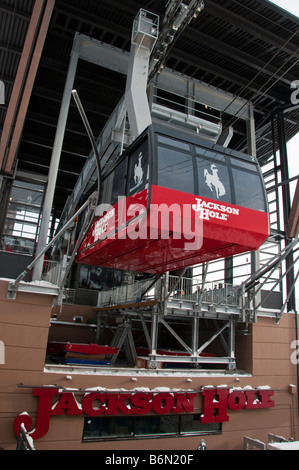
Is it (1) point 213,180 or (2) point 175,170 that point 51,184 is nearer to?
(2) point 175,170

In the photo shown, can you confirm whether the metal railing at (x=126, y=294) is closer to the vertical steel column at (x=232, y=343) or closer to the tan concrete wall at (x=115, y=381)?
the vertical steel column at (x=232, y=343)

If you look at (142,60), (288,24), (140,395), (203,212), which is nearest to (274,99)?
(288,24)

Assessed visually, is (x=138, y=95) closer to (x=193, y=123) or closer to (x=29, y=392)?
A: (x=193, y=123)

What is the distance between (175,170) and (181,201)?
69 cm

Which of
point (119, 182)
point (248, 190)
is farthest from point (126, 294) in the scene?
point (248, 190)

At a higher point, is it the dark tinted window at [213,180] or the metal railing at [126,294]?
the dark tinted window at [213,180]

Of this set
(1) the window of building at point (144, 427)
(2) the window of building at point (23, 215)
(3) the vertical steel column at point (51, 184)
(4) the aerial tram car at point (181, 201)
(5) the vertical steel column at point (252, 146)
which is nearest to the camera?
(4) the aerial tram car at point (181, 201)

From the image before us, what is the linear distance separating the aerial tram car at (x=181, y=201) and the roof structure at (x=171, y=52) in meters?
6.02

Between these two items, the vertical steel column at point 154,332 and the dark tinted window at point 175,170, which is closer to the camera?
the dark tinted window at point 175,170

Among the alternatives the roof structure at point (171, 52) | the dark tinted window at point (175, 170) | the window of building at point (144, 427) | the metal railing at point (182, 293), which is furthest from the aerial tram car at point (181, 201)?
the roof structure at point (171, 52)

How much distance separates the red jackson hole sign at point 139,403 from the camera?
968cm

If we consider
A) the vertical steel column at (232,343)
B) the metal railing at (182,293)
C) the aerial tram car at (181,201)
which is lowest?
the vertical steel column at (232,343)

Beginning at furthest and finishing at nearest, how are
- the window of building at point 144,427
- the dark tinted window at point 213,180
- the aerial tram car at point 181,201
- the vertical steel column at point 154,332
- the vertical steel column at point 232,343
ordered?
the vertical steel column at point 232,343
the vertical steel column at point 154,332
the window of building at point 144,427
the dark tinted window at point 213,180
the aerial tram car at point 181,201

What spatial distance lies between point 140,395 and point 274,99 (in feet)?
59.6
